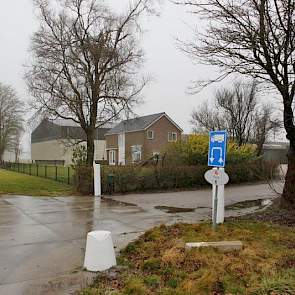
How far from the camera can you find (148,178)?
19453 mm

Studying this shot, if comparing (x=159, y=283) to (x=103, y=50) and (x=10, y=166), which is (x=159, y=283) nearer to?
(x=103, y=50)

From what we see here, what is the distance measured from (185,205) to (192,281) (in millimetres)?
9038

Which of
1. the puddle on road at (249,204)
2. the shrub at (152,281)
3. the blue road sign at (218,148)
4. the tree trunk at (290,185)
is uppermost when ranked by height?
the blue road sign at (218,148)

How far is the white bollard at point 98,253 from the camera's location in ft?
19.1

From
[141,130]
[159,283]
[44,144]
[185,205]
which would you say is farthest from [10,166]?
[159,283]

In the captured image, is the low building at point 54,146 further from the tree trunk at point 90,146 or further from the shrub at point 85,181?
the shrub at point 85,181

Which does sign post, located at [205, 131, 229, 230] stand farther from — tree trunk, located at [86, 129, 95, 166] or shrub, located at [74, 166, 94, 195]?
tree trunk, located at [86, 129, 95, 166]

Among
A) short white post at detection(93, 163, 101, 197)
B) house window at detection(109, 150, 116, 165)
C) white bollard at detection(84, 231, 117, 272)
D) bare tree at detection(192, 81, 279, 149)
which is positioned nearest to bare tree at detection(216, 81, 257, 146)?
bare tree at detection(192, 81, 279, 149)

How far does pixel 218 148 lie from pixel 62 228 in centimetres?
431

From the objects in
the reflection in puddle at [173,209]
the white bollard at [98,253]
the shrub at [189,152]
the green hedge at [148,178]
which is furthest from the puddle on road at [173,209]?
the shrub at [189,152]

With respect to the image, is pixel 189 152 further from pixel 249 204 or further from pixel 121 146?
pixel 121 146

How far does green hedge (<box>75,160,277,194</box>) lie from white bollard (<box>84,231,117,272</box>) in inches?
475

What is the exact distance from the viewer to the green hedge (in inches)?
711

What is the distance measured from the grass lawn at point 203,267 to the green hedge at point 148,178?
34.8 feet
